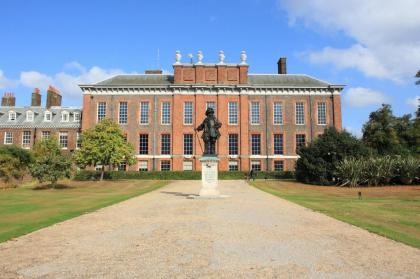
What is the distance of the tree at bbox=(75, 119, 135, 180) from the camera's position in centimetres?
3609

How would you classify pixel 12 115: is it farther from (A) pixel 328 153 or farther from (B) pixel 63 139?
(A) pixel 328 153

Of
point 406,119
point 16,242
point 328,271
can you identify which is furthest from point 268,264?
point 406,119

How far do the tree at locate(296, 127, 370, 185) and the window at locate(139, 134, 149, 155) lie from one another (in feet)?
68.6

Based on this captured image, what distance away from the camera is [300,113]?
4628 centimetres

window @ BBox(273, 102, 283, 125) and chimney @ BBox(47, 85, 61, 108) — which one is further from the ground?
chimney @ BBox(47, 85, 61, 108)

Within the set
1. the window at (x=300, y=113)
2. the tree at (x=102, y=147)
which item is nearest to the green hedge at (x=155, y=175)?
the tree at (x=102, y=147)

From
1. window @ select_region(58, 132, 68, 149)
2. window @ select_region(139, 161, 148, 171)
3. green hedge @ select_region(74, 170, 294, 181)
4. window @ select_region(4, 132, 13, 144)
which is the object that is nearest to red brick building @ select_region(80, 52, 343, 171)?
window @ select_region(139, 161, 148, 171)

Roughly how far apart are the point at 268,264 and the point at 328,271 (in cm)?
100

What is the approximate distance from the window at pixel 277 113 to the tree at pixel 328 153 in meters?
12.6

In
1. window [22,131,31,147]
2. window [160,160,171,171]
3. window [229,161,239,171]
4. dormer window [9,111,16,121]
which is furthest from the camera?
dormer window [9,111,16,121]

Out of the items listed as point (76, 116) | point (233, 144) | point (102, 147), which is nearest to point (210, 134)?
point (102, 147)

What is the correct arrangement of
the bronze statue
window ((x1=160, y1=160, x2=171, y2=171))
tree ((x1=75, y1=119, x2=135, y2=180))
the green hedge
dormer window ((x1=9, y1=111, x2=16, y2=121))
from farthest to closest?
dormer window ((x1=9, y1=111, x2=16, y2=121)) → window ((x1=160, y1=160, x2=171, y2=171)) → the green hedge → tree ((x1=75, y1=119, x2=135, y2=180)) → the bronze statue

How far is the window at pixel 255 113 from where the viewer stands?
151 ft

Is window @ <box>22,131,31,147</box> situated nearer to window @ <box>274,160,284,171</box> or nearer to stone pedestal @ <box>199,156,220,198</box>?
window @ <box>274,160,284,171</box>
